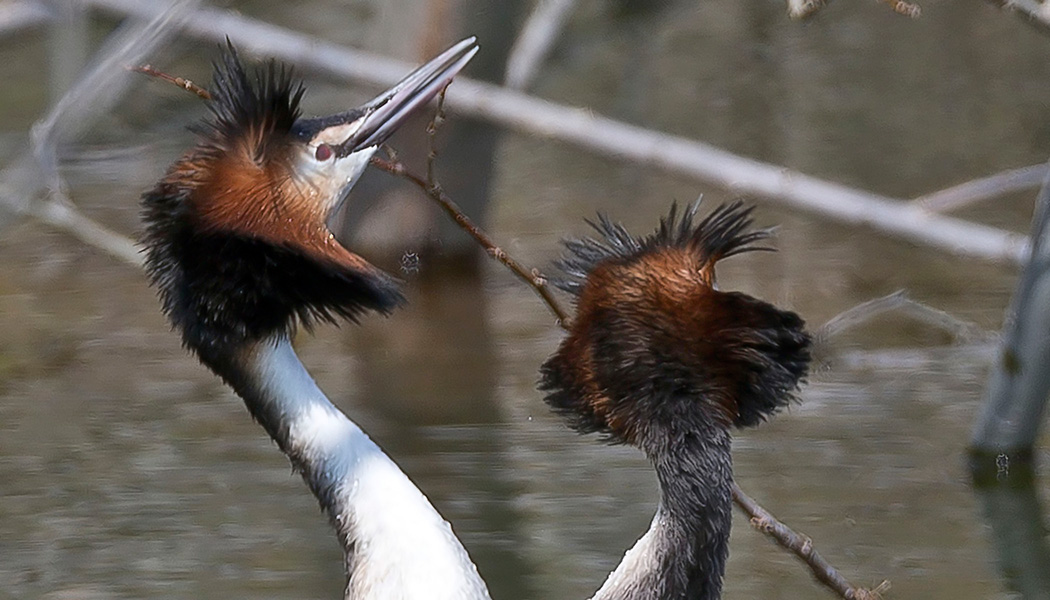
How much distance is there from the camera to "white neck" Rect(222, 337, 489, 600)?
3457 mm

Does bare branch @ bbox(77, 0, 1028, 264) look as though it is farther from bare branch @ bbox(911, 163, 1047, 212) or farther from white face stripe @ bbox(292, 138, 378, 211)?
white face stripe @ bbox(292, 138, 378, 211)

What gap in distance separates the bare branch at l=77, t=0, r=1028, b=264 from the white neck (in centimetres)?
281

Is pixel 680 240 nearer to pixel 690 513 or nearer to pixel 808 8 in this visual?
pixel 690 513

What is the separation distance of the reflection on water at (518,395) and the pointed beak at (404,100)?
7.07 ft

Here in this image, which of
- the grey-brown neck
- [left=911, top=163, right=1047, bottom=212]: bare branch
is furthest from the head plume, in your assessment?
[left=911, top=163, right=1047, bottom=212]: bare branch

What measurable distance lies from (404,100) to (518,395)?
3.87m

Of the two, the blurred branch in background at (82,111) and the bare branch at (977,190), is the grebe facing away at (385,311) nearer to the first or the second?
the blurred branch in background at (82,111)

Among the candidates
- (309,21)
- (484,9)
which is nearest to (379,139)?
(484,9)

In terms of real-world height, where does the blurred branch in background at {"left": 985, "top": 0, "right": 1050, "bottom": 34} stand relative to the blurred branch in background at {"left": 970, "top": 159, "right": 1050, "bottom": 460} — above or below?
above

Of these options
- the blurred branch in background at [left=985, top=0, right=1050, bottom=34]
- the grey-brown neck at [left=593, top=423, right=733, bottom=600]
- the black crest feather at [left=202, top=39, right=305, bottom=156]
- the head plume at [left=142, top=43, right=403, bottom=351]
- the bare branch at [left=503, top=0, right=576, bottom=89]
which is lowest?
the grey-brown neck at [left=593, top=423, right=733, bottom=600]

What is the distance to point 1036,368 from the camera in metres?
6.22

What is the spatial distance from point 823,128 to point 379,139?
357 inches

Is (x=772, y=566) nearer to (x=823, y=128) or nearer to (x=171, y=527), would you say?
(x=171, y=527)

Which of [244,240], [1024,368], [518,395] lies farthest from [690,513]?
[518,395]
